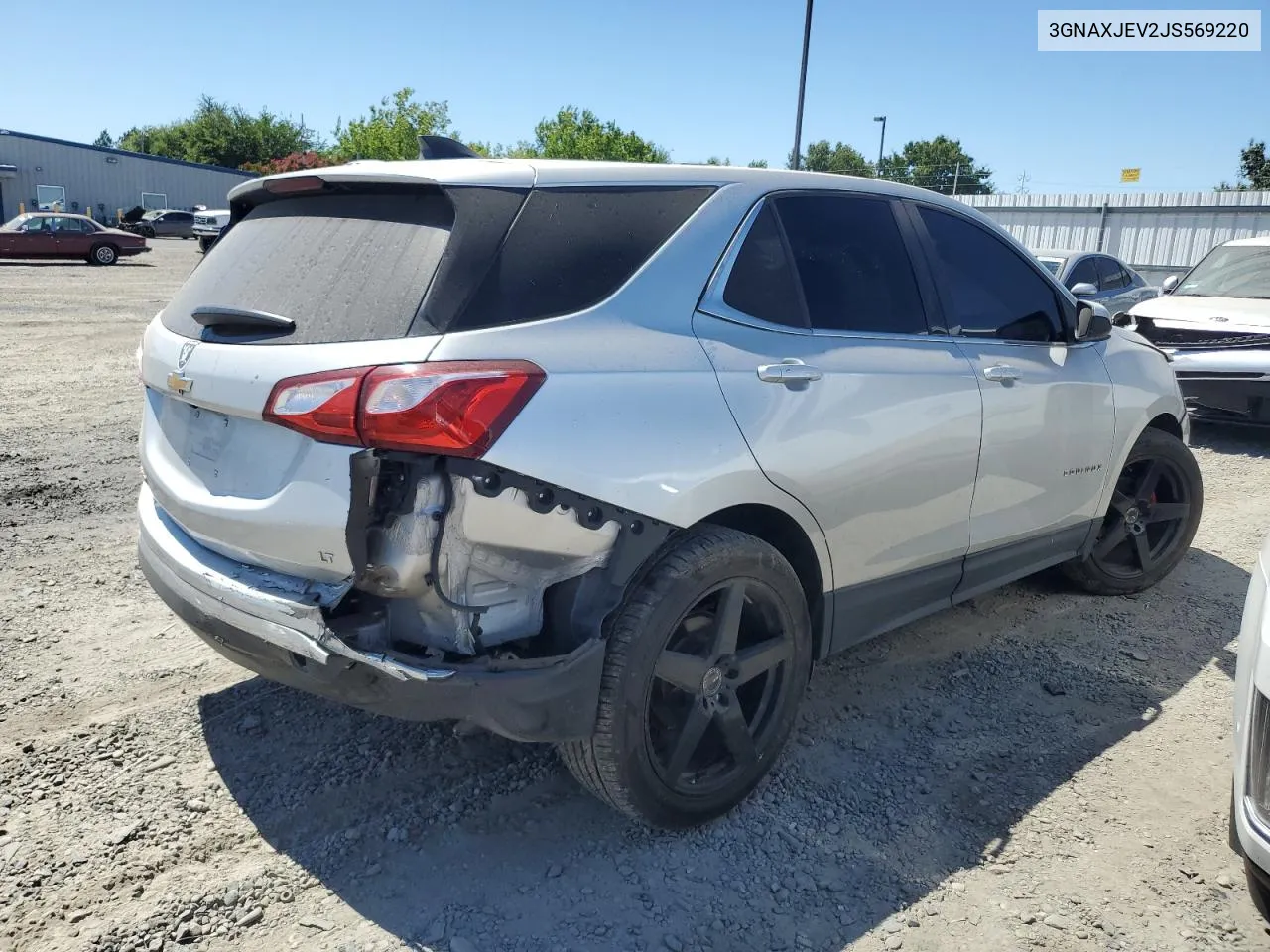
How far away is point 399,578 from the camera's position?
2.35 meters

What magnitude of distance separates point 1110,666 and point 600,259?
292 centimetres

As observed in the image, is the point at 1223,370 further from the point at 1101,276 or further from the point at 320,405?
the point at 320,405

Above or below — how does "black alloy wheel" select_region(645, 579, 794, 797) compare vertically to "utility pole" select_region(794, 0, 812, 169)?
below

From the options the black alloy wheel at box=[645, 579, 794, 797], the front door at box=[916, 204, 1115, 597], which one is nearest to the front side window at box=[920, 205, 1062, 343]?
the front door at box=[916, 204, 1115, 597]

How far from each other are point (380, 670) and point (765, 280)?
5.26 ft

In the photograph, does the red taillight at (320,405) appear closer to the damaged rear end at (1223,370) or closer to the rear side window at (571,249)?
the rear side window at (571,249)

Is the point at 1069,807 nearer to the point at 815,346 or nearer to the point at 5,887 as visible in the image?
the point at 815,346

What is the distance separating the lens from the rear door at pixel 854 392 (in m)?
2.89

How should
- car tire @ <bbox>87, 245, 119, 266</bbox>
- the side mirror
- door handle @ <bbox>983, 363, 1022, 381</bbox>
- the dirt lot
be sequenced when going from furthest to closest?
car tire @ <bbox>87, 245, 119, 266</bbox> < the side mirror < door handle @ <bbox>983, 363, 1022, 381</bbox> < the dirt lot

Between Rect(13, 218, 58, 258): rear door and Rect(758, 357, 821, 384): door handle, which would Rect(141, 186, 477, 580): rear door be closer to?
Rect(758, 357, 821, 384): door handle

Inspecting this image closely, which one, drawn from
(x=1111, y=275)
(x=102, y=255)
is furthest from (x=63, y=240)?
(x=1111, y=275)

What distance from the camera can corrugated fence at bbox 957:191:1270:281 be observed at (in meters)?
26.9

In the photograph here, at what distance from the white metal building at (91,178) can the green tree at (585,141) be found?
18.6m

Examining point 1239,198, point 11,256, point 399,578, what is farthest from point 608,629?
point 11,256
